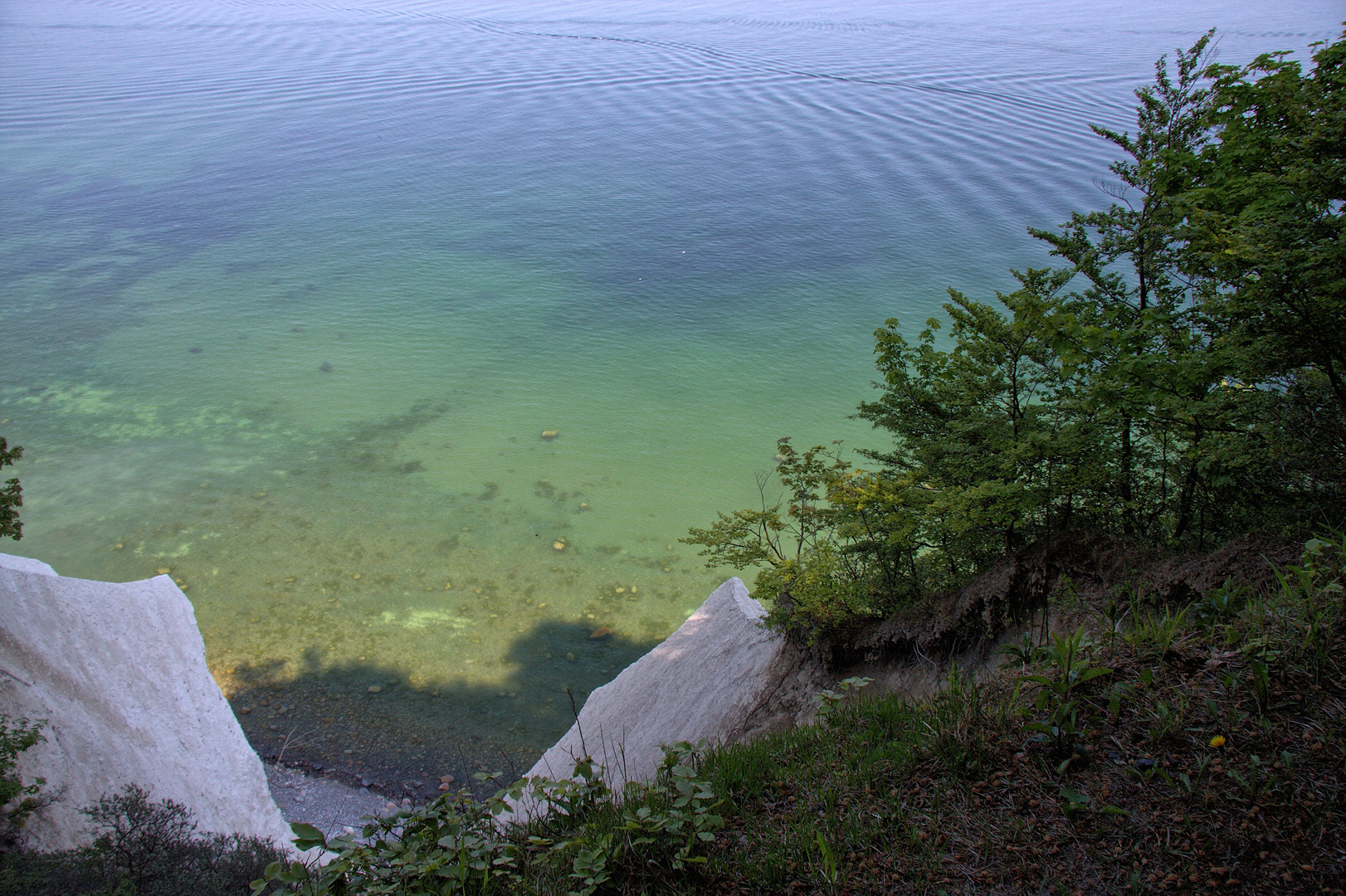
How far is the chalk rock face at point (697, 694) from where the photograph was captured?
634 centimetres

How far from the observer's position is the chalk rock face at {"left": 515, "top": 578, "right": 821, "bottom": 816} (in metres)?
6.34

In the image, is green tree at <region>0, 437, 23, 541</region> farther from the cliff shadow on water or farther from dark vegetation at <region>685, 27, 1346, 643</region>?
dark vegetation at <region>685, 27, 1346, 643</region>

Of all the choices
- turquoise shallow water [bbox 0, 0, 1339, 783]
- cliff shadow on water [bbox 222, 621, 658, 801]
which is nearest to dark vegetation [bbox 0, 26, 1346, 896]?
cliff shadow on water [bbox 222, 621, 658, 801]

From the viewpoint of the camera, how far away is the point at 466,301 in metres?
19.5

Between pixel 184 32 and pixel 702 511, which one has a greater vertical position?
pixel 184 32

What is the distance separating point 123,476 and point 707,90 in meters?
28.5

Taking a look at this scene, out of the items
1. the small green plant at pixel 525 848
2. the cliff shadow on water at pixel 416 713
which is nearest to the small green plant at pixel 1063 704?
the small green plant at pixel 525 848

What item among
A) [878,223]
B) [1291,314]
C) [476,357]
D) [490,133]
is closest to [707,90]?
[490,133]

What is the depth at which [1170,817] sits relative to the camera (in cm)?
281

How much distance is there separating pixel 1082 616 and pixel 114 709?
7.17 metres

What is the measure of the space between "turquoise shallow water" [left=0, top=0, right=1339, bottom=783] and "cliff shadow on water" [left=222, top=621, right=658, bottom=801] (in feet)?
0.14

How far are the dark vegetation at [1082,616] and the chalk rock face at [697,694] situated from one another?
1.52 feet

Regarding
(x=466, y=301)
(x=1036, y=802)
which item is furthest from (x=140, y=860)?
(x=466, y=301)

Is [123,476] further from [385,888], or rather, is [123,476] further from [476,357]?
[385,888]
